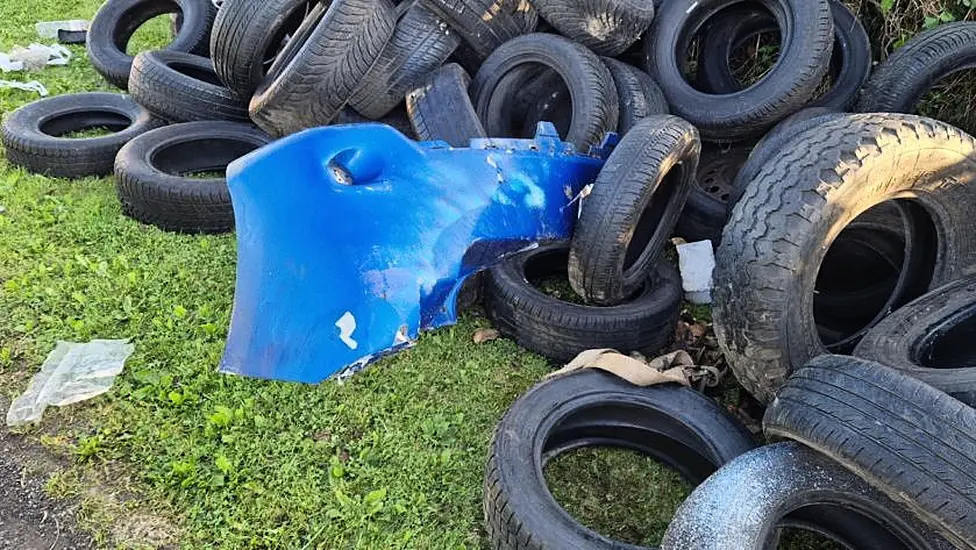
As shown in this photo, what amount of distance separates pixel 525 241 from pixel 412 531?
4.76 feet

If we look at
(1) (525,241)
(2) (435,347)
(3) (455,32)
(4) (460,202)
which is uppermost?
(3) (455,32)

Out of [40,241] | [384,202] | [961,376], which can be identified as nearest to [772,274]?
[961,376]

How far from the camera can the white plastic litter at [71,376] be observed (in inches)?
126

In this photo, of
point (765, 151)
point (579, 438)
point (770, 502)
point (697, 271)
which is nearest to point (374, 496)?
point (579, 438)

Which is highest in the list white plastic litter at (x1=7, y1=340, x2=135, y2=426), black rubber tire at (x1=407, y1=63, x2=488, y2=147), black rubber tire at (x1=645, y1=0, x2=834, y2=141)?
black rubber tire at (x1=645, y1=0, x2=834, y2=141)

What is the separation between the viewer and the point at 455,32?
4453mm

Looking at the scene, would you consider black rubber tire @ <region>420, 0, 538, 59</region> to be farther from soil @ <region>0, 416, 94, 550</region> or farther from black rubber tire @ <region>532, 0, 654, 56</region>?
soil @ <region>0, 416, 94, 550</region>

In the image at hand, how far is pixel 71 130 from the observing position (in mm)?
5582

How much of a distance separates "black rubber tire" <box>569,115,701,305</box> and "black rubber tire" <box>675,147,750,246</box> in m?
0.71

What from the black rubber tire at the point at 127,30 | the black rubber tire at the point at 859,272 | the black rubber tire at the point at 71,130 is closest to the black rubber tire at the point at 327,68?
the black rubber tire at the point at 71,130

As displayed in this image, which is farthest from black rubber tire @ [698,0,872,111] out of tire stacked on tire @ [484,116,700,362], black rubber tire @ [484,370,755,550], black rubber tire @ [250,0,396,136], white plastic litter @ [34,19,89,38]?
white plastic litter @ [34,19,89,38]

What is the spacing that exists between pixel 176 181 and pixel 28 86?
278cm

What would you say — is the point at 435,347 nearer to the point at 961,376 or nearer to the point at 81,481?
the point at 81,481

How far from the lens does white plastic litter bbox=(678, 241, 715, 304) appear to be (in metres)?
4.02
